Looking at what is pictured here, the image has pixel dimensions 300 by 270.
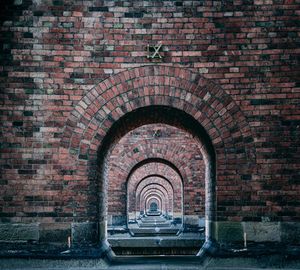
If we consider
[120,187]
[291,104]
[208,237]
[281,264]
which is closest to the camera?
[281,264]

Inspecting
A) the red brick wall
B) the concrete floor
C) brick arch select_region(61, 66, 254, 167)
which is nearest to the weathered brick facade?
brick arch select_region(61, 66, 254, 167)

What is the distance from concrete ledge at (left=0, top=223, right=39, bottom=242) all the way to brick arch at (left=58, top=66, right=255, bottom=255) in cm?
108

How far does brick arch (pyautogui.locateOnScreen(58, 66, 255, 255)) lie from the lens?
6836mm

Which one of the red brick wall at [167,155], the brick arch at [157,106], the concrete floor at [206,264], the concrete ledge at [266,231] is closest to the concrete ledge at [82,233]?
the concrete floor at [206,264]

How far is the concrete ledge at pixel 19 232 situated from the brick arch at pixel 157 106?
108 cm

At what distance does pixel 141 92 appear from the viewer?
6977 millimetres

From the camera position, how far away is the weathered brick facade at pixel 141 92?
6746mm

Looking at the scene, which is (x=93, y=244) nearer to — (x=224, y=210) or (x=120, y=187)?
(x=224, y=210)

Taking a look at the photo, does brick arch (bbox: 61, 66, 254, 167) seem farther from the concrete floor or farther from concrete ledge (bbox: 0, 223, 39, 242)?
the concrete floor

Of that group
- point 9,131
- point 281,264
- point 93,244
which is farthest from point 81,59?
point 281,264

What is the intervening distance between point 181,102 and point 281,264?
2934mm

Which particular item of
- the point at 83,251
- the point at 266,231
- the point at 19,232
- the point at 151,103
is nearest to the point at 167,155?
the point at 151,103

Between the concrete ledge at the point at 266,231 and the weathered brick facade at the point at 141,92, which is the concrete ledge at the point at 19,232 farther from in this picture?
the concrete ledge at the point at 266,231

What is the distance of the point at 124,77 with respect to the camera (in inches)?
275
